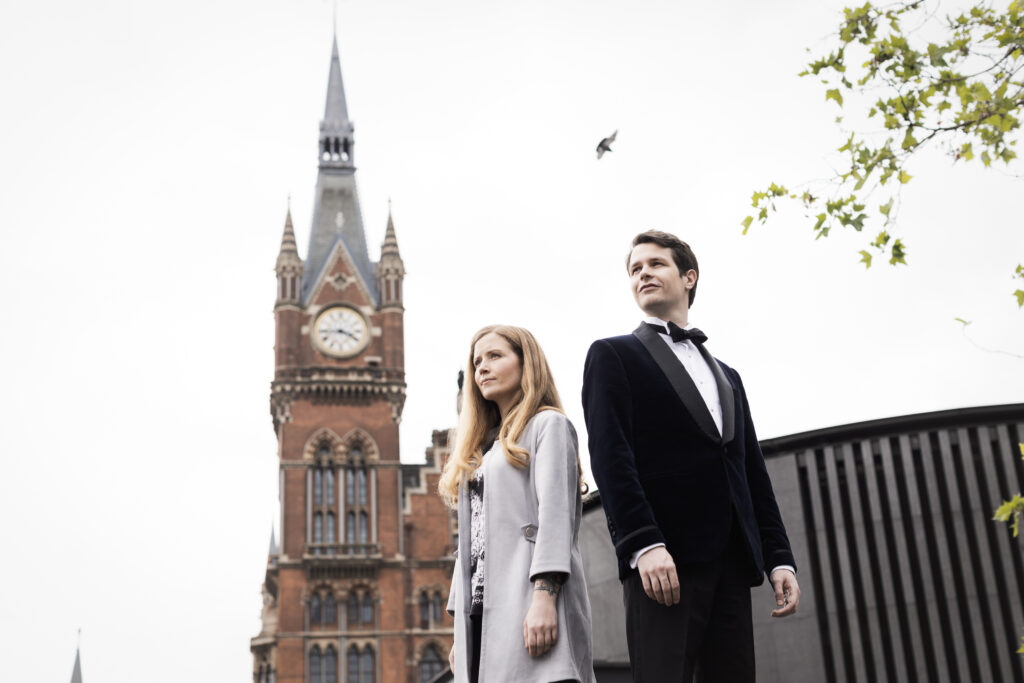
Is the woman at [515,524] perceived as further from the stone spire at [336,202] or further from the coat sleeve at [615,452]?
the stone spire at [336,202]

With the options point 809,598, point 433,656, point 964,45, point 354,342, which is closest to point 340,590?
point 433,656

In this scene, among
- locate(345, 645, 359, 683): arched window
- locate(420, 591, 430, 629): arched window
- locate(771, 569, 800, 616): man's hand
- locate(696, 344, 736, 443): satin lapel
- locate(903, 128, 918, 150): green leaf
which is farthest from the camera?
locate(420, 591, 430, 629): arched window

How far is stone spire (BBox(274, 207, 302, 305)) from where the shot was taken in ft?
166

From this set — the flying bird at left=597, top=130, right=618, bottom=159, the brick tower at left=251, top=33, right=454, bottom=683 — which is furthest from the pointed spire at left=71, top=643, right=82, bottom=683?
the flying bird at left=597, top=130, right=618, bottom=159

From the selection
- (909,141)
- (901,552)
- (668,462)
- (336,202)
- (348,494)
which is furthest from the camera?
(336,202)

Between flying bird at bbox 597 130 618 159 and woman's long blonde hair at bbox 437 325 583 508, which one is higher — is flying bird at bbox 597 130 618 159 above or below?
above

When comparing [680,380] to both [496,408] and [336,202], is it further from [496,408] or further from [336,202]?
[336,202]

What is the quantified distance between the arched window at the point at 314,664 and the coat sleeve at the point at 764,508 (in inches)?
1651

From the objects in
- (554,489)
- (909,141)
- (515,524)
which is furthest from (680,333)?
(909,141)

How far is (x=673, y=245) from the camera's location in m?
5.19

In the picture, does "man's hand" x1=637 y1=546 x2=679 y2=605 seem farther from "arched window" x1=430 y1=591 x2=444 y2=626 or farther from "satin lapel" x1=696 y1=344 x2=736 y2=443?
"arched window" x1=430 y1=591 x2=444 y2=626

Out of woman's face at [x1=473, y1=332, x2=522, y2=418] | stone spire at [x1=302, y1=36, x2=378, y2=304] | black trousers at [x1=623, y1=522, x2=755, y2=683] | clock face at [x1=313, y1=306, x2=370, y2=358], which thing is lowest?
black trousers at [x1=623, y1=522, x2=755, y2=683]

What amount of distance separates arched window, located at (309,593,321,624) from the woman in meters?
41.8

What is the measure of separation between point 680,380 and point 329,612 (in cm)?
4291
